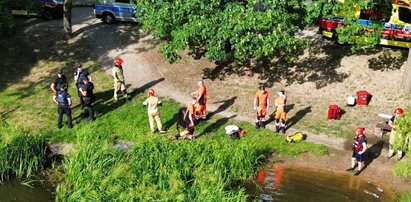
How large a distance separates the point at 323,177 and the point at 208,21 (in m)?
7.37

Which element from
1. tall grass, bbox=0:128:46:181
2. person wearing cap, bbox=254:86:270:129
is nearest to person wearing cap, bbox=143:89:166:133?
person wearing cap, bbox=254:86:270:129

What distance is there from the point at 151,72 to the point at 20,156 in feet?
31.3

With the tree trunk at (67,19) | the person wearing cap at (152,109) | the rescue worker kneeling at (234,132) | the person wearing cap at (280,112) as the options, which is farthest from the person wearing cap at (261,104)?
the tree trunk at (67,19)

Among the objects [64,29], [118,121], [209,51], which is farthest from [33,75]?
[209,51]

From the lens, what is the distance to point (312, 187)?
621 inches

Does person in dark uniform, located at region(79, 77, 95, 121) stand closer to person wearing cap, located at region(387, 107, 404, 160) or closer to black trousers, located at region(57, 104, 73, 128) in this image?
black trousers, located at region(57, 104, 73, 128)

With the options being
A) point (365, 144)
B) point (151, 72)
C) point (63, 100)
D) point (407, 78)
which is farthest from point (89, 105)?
point (407, 78)

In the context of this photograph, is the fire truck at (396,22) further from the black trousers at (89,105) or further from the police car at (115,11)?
the black trousers at (89,105)

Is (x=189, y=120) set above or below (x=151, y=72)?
above

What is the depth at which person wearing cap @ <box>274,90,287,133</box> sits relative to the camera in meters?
17.9

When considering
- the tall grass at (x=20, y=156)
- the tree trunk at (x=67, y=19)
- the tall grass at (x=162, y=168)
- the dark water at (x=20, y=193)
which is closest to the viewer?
the tall grass at (x=162, y=168)

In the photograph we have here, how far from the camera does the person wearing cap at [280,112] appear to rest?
17938mm

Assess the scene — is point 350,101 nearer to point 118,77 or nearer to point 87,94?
point 118,77

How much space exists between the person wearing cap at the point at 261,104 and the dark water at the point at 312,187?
237 cm
